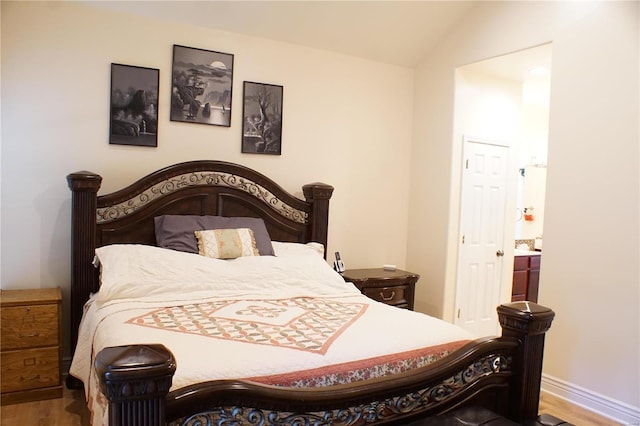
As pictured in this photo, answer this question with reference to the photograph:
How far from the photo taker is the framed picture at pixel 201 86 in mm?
3582

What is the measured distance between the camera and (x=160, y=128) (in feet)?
11.7

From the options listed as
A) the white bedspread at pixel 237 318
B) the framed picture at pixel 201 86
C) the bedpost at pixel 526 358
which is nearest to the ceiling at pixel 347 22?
the framed picture at pixel 201 86

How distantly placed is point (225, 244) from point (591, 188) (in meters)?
2.49

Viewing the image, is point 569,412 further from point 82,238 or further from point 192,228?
point 82,238

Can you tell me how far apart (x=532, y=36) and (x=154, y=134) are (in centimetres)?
294

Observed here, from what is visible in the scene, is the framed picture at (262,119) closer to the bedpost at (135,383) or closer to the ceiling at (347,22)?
the ceiling at (347,22)

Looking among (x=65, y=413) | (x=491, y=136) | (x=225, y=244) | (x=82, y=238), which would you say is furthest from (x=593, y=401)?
(x=82, y=238)

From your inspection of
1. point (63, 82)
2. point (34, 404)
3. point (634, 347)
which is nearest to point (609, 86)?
point (634, 347)

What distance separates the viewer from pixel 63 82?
3.23 meters

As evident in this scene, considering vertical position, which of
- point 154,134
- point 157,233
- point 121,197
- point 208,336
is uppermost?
point 154,134

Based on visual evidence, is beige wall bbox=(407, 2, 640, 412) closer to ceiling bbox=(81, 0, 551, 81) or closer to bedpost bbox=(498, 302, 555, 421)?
ceiling bbox=(81, 0, 551, 81)

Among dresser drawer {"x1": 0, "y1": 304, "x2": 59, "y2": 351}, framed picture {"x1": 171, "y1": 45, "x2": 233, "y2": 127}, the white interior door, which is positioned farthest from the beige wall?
dresser drawer {"x1": 0, "y1": 304, "x2": 59, "y2": 351}

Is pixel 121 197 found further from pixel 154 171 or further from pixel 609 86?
pixel 609 86

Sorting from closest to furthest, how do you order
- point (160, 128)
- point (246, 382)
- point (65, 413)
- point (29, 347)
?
point (246, 382) < point (65, 413) < point (29, 347) < point (160, 128)
